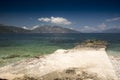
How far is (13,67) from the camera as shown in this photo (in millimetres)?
11250

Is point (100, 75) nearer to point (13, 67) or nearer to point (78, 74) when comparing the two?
point (78, 74)

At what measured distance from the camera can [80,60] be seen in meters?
12.2

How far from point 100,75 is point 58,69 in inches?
92.2

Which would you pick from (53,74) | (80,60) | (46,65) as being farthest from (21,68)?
(80,60)

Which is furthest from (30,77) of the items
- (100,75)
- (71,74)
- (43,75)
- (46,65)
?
(100,75)

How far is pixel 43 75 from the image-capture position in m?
9.64

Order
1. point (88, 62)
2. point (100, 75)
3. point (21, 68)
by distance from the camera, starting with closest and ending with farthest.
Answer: point (100, 75)
point (21, 68)
point (88, 62)

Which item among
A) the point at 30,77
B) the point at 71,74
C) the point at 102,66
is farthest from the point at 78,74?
the point at 30,77

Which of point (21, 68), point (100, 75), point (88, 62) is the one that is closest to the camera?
point (100, 75)

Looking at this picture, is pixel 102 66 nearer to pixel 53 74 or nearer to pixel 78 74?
pixel 78 74

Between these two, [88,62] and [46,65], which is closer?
[46,65]

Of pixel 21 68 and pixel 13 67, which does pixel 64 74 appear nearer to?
pixel 21 68

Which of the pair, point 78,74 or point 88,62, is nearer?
point 78,74

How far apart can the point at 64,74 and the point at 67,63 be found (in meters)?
1.61
